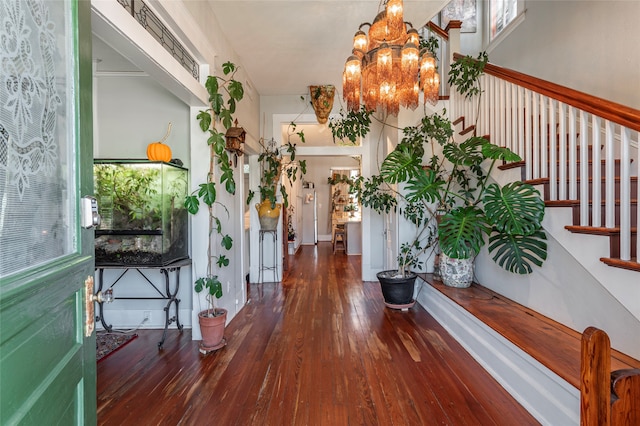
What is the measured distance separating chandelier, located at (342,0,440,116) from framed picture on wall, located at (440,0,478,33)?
10.9 feet

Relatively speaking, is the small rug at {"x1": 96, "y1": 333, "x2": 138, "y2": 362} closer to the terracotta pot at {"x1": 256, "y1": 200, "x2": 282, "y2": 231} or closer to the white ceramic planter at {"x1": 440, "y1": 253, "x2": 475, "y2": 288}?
the terracotta pot at {"x1": 256, "y1": 200, "x2": 282, "y2": 231}

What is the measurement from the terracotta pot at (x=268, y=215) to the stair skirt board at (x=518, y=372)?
8.60 feet

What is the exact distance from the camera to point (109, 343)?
273cm

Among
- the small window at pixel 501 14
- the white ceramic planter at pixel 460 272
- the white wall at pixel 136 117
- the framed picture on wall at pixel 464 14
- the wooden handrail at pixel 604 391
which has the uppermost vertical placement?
the framed picture on wall at pixel 464 14

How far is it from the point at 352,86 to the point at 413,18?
1.22m

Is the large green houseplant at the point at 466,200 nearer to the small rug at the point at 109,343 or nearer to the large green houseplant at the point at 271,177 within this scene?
the large green houseplant at the point at 271,177

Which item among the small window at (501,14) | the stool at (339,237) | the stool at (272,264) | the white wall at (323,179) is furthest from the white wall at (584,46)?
the white wall at (323,179)

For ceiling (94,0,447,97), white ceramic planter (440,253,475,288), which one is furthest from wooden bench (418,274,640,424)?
ceiling (94,0,447,97)

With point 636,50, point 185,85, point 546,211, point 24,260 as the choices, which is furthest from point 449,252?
point 24,260

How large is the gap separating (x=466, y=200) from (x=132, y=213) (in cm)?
314

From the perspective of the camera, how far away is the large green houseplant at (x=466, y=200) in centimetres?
237

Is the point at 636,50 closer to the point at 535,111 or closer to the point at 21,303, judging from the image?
the point at 535,111

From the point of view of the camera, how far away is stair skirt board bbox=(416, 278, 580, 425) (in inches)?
63.7

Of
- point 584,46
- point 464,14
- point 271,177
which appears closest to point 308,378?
point 271,177
